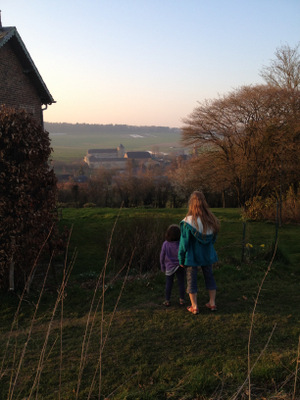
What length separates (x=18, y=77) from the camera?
12.9m

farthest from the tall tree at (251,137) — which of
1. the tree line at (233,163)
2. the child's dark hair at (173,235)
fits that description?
the child's dark hair at (173,235)

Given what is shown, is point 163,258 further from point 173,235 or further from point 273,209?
point 273,209

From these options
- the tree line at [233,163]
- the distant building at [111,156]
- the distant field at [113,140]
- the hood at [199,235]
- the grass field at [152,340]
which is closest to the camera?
the grass field at [152,340]

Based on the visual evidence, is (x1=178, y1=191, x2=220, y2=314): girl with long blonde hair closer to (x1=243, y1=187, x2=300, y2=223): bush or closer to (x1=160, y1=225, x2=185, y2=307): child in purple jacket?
(x1=160, y1=225, x2=185, y2=307): child in purple jacket

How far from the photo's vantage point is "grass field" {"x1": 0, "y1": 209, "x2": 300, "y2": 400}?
11.2ft

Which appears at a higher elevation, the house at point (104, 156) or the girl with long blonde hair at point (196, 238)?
the house at point (104, 156)

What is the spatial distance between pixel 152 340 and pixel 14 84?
11.3m

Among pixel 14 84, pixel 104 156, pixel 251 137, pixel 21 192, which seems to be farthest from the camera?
pixel 104 156

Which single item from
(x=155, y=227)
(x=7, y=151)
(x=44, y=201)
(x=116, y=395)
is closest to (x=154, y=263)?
(x=155, y=227)

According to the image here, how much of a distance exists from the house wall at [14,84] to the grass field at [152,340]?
23.1 ft

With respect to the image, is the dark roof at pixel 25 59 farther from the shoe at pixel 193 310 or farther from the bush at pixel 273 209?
the bush at pixel 273 209

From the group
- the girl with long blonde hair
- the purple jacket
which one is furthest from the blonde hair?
the purple jacket

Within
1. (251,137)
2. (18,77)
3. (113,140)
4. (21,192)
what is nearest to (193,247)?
(21,192)

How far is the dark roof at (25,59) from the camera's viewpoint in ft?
38.2
